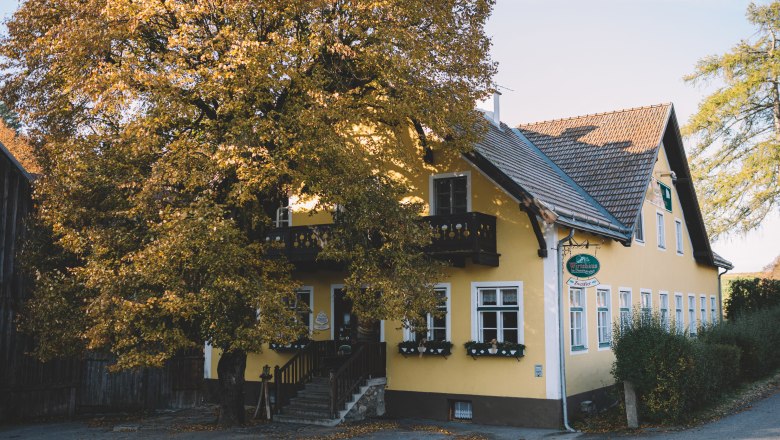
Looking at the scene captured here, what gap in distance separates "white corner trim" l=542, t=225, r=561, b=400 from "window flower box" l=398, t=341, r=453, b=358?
2.36 metres

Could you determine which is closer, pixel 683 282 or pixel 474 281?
pixel 474 281

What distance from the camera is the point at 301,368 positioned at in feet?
61.6

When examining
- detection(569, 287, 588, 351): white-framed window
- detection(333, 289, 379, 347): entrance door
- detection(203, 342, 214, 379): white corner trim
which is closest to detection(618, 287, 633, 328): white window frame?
detection(569, 287, 588, 351): white-framed window

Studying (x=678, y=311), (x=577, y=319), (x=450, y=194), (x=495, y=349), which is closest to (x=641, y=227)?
(x=678, y=311)

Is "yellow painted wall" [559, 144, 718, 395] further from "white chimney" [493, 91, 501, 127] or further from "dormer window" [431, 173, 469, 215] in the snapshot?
"white chimney" [493, 91, 501, 127]

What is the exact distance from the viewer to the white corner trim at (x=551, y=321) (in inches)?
632

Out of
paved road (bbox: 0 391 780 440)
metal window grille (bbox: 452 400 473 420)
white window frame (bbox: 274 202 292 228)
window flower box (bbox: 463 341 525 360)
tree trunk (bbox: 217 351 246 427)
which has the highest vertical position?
white window frame (bbox: 274 202 292 228)

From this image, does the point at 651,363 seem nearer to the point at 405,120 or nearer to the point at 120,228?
the point at 405,120

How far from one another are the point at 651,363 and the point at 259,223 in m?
8.74

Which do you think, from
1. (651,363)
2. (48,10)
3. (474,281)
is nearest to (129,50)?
(48,10)

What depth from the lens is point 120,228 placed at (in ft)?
43.7

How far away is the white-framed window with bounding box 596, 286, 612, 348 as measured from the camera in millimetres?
18953

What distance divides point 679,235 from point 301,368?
15.2m

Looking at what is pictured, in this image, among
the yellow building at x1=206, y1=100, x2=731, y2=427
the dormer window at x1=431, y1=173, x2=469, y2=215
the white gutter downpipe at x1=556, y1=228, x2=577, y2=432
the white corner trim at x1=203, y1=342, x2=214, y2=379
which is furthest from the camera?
the white corner trim at x1=203, y1=342, x2=214, y2=379
